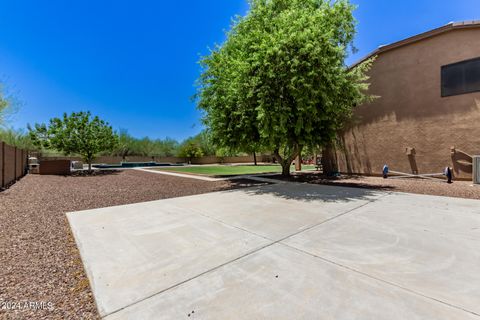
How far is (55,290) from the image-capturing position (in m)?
2.66

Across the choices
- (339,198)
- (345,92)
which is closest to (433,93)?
(345,92)

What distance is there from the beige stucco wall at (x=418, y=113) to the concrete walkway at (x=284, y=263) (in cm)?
805

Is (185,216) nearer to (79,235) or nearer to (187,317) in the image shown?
(79,235)

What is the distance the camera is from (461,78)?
11484 millimetres

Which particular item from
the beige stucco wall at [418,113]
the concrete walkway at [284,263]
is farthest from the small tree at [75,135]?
the beige stucco wall at [418,113]

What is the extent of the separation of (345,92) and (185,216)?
Answer: 8.62 metres

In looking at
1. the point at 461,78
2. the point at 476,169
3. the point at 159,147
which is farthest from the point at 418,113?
the point at 159,147

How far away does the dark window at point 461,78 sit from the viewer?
1111 cm

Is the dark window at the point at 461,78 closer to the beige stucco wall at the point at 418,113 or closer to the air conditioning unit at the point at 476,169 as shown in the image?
the beige stucco wall at the point at 418,113

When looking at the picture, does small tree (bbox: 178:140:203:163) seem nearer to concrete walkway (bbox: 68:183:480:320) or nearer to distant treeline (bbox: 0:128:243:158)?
distant treeline (bbox: 0:128:243:158)

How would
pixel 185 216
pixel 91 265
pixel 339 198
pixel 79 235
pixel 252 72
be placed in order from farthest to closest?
pixel 252 72 < pixel 339 198 < pixel 185 216 < pixel 79 235 < pixel 91 265

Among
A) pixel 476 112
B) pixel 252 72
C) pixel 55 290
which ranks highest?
pixel 252 72

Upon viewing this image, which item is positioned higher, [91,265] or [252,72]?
[252,72]

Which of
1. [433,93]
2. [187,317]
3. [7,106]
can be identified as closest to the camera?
[187,317]
